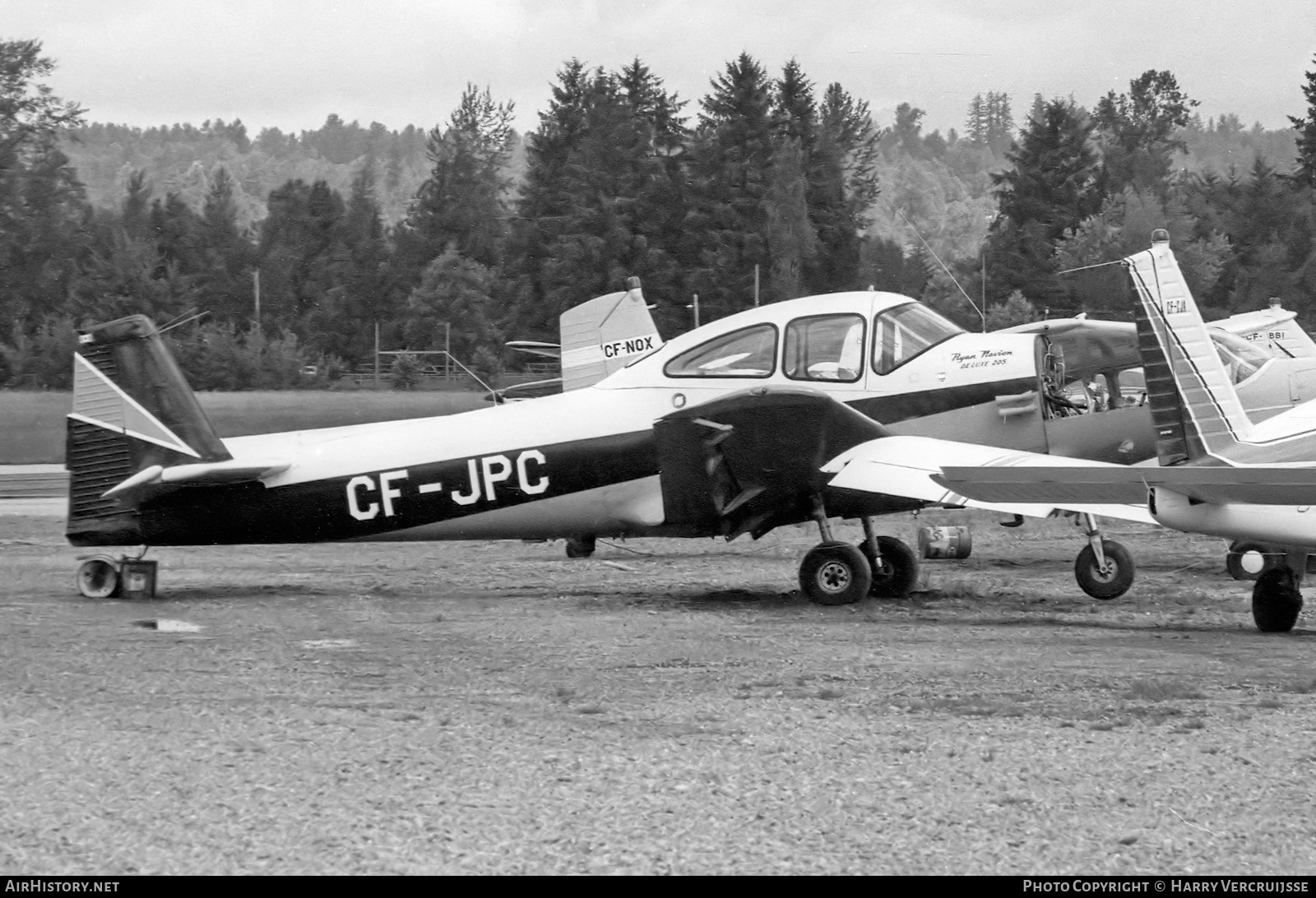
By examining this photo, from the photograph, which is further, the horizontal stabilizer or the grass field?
the grass field

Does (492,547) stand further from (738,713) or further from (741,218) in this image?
(741,218)

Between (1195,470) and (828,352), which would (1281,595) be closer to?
(1195,470)

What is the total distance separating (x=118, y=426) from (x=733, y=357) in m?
4.99

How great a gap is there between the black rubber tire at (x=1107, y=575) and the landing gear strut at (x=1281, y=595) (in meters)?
1.71

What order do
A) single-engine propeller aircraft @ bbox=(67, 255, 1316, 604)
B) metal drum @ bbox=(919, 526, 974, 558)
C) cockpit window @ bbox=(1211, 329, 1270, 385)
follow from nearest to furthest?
single-engine propeller aircraft @ bbox=(67, 255, 1316, 604)
metal drum @ bbox=(919, 526, 974, 558)
cockpit window @ bbox=(1211, 329, 1270, 385)

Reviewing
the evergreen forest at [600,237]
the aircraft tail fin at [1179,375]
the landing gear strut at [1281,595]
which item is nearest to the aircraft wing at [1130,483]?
the aircraft tail fin at [1179,375]

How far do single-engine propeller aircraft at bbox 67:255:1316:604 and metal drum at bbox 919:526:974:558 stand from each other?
2.81 meters

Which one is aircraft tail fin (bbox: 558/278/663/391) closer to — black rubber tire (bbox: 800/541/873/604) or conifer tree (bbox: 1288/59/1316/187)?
black rubber tire (bbox: 800/541/873/604)

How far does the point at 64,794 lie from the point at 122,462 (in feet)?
24.4

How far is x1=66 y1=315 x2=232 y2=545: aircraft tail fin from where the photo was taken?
1284cm

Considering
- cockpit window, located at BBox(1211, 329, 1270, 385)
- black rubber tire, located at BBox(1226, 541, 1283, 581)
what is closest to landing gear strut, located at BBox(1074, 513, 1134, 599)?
black rubber tire, located at BBox(1226, 541, 1283, 581)

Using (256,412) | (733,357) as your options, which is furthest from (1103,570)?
(256,412)

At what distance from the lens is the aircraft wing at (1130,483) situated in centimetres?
977
